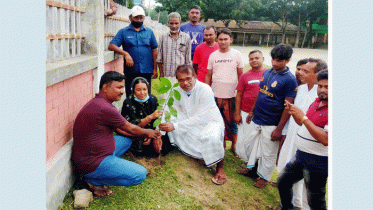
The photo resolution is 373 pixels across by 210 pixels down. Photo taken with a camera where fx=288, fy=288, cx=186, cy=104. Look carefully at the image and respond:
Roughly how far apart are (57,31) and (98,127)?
3.31 ft

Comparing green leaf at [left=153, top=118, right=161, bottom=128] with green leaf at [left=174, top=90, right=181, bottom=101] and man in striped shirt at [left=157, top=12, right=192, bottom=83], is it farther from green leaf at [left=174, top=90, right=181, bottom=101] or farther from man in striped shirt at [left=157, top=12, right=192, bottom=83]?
man in striped shirt at [left=157, top=12, right=192, bottom=83]

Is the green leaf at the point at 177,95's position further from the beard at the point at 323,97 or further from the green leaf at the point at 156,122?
the beard at the point at 323,97

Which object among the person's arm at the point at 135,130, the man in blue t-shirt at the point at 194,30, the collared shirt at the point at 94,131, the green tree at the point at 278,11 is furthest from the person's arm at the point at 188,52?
the green tree at the point at 278,11

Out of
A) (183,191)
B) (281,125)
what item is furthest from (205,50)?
(183,191)

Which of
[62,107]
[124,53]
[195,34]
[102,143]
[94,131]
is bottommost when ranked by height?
[102,143]

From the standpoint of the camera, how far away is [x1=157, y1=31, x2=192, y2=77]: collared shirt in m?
4.78

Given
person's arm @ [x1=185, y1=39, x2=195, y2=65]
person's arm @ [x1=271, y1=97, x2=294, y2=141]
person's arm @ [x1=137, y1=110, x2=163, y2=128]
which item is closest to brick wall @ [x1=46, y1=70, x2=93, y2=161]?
person's arm @ [x1=137, y1=110, x2=163, y2=128]

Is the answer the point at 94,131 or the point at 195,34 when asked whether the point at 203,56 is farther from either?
the point at 94,131

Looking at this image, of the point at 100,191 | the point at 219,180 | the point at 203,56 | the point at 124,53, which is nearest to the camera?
the point at 100,191

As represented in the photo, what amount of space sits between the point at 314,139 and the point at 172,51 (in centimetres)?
300

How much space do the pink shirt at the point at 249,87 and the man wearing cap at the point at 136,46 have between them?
1.58 metres

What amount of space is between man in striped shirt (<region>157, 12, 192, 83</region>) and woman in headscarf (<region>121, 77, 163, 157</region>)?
1.30m

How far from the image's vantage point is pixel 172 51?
4789 mm

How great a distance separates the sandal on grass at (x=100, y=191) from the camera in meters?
2.82
